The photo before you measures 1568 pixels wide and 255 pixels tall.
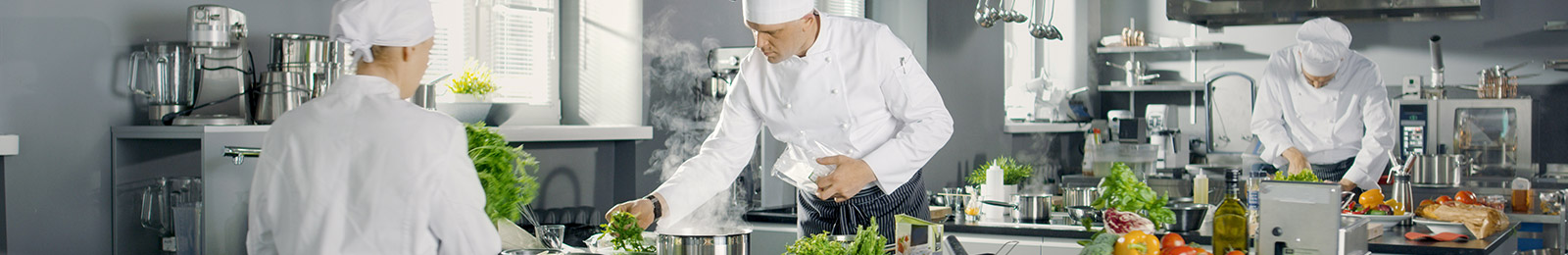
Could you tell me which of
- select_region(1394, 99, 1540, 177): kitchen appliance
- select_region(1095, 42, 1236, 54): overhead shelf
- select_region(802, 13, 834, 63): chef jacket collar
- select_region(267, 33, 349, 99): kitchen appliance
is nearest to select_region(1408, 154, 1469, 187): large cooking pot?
select_region(1394, 99, 1540, 177): kitchen appliance

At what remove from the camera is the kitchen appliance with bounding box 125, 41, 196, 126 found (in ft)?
9.91

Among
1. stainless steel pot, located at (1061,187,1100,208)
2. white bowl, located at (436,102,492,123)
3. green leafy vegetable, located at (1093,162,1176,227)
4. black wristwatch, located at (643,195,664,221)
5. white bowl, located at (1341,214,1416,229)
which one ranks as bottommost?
white bowl, located at (1341,214,1416,229)

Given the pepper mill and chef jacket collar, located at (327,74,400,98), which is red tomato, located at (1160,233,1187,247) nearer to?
chef jacket collar, located at (327,74,400,98)

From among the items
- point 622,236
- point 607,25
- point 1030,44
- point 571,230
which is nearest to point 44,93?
point 571,230

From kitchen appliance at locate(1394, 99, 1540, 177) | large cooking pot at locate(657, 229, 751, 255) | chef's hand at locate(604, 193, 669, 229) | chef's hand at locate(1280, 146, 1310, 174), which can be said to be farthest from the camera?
kitchen appliance at locate(1394, 99, 1540, 177)

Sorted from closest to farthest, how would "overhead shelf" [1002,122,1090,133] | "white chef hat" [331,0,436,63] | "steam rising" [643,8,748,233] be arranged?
1. "white chef hat" [331,0,436,63]
2. "steam rising" [643,8,748,233]
3. "overhead shelf" [1002,122,1090,133]

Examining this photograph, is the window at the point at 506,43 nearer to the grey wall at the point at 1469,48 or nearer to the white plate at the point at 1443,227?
the white plate at the point at 1443,227

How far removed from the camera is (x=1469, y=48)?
23.6ft

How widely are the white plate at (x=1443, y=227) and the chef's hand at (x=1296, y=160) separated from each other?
1.59 metres

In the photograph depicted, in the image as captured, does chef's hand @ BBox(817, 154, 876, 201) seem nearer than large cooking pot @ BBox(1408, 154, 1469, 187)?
Yes

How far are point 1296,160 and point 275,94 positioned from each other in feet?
12.8

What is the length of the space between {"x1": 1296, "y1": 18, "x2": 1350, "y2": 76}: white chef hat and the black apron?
8.49ft

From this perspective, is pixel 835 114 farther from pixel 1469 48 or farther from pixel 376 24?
pixel 1469 48

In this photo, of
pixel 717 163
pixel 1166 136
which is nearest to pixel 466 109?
pixel 717 163
